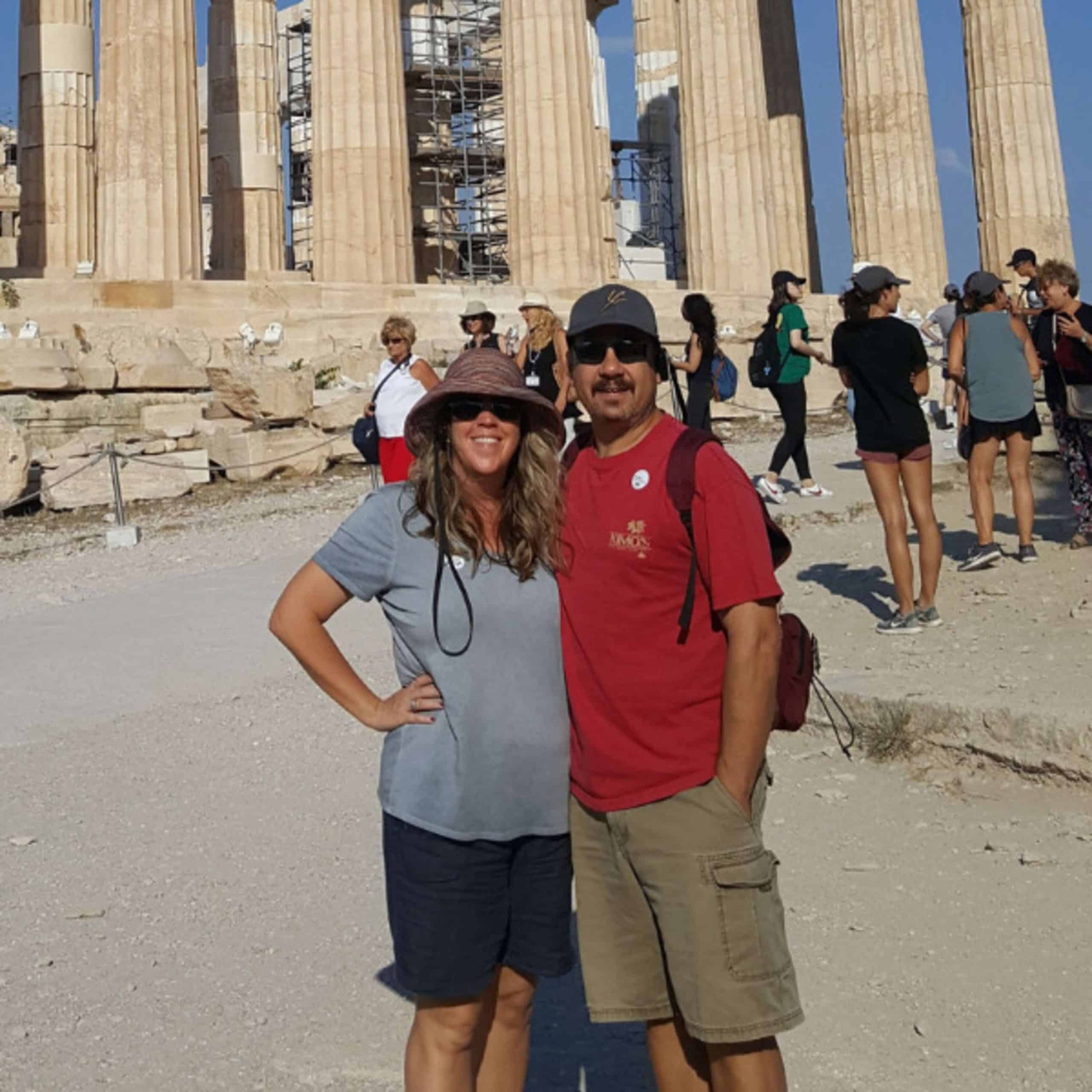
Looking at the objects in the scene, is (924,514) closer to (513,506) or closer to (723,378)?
(723,378)

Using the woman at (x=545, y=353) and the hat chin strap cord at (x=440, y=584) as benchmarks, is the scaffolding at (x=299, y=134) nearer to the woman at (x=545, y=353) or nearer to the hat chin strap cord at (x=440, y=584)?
the woman at (x=545, y=353)

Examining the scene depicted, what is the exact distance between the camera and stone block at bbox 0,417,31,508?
15.7 metres

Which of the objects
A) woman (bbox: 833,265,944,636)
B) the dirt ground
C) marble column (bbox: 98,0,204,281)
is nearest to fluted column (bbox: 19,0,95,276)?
marble column (bbox: 98,0,204,281)

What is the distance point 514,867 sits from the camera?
3.21m

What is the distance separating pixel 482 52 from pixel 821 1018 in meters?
33.4

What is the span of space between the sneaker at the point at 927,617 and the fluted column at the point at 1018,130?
21215 millimetres

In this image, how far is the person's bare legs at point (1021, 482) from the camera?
893 cm

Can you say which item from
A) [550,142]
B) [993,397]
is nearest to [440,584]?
[993,397]

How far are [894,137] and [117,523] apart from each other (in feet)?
57.4

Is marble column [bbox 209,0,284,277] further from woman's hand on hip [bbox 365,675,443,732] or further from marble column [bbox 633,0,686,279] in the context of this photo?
woman's hand on hip [bbox 365,675,443,732]

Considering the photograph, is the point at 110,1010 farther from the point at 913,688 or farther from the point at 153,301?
the point at 153,301

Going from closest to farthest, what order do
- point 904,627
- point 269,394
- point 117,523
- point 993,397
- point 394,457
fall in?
point 904,627, point 993,397, point 394,457, point 117,523, point 269,394

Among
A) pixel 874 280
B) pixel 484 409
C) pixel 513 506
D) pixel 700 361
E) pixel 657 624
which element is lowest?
pixel 700 361

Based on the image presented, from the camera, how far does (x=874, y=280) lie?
736 centimetres
